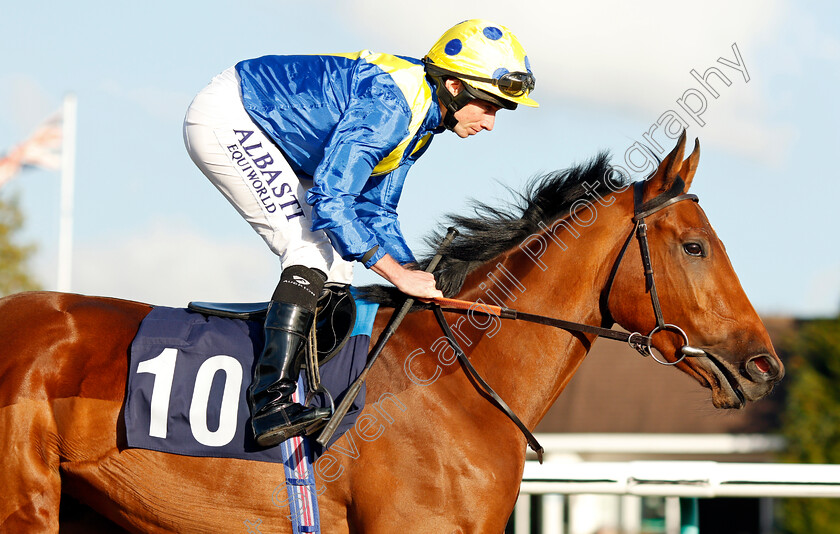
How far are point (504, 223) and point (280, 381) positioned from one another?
1.07 m

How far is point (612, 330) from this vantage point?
3.10 meters

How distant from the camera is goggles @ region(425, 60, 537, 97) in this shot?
3.22m

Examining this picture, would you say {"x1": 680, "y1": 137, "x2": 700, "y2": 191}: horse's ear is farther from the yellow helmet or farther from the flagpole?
the flagpole

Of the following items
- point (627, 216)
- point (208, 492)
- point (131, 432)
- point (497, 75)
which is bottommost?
point (208, 492)

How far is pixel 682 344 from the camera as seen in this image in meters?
3.00

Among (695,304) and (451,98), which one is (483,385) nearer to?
(695,304)

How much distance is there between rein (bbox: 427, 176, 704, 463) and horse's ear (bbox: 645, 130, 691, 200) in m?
0.02

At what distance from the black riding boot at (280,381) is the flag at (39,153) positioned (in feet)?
37.8

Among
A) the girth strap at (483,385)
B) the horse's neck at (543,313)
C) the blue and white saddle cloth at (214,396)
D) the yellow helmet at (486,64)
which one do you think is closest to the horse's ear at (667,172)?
the horse's neck at (543,313)

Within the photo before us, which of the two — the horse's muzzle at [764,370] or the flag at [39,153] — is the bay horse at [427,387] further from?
the flag at [39,153]

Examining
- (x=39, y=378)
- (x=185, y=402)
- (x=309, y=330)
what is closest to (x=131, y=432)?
(x=185, y=402)

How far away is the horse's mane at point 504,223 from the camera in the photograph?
331 centimetres

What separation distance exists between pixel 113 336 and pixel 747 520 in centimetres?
1281

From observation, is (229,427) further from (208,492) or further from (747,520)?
(747,520)
